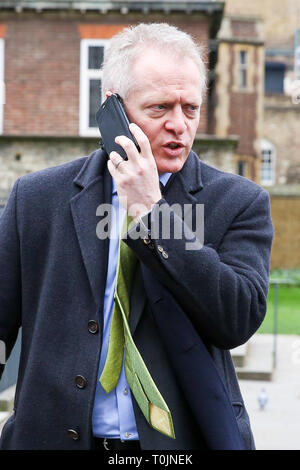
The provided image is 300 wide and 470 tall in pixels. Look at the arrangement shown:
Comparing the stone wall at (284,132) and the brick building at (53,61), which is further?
the stone wall at (284,132)

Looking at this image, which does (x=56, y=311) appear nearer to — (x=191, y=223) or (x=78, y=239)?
(x=78, y=239)

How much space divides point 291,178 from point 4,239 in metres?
41.8

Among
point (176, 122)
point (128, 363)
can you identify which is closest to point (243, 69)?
point (176, 122)

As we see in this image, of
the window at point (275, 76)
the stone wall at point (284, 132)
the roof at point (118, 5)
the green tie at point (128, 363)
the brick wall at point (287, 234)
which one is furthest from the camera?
the window at point (275, 76)

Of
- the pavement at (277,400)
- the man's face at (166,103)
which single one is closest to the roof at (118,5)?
the pavement at (277,400)

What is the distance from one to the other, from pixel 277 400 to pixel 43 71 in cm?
1131

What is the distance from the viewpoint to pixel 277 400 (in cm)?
773

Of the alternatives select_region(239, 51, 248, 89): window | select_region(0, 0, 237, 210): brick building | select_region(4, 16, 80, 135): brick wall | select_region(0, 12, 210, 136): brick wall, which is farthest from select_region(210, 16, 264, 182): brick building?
select_region(4, 16, 80, 135): brick wall

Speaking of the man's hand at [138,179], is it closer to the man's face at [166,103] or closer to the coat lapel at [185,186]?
the man's face at [166,103]

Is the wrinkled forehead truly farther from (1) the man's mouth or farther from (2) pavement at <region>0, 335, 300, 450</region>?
(2) pavement at <region>0, 335, 300, 450</region>

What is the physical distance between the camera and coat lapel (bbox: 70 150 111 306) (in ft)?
6.29

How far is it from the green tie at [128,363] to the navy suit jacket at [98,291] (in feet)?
0.15

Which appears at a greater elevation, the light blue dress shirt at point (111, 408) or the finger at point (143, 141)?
the finger at point (143, 141)

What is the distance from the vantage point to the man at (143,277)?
1775 millimetres
